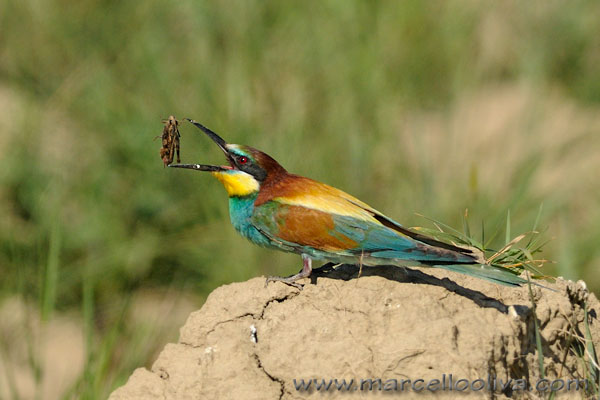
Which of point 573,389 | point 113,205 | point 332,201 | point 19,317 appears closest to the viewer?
point 573,389

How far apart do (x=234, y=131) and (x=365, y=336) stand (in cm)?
250

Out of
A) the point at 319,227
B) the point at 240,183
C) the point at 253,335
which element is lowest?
the point at 253,335

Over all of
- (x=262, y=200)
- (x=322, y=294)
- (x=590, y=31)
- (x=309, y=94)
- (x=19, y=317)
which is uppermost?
(x=590, y=31)

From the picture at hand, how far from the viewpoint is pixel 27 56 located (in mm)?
5816

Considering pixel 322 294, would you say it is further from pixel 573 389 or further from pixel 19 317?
pixel 19 317

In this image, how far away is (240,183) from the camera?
10.2 ft

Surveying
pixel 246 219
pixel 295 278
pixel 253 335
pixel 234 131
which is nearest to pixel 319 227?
pixel 295 278

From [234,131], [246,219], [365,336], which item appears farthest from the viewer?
[234,131]

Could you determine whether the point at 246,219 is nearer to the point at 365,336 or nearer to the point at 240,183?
the point at 240,183

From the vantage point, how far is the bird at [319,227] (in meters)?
2.61

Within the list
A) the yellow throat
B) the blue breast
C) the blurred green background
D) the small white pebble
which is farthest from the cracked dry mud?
the blurred green background

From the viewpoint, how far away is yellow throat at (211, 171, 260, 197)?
10.2 ft

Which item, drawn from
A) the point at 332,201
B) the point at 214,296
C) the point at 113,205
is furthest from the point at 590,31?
the point at 214,296

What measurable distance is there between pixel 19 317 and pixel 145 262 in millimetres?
748
